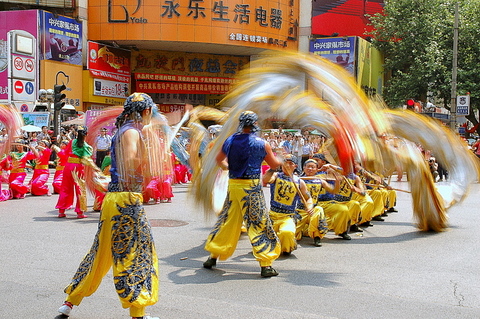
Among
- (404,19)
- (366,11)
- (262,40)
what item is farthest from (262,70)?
(366,11)

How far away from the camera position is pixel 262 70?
615cm

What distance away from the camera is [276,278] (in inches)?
230

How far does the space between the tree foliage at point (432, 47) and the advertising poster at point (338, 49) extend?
2706 mm

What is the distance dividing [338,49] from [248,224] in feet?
95.1

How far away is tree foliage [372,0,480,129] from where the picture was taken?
88.6 feet

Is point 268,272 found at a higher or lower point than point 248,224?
lower

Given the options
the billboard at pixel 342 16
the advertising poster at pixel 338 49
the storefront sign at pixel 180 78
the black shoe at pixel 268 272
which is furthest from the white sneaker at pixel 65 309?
the billboard at pixel 342 16

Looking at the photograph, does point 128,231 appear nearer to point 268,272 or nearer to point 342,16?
point 268,272

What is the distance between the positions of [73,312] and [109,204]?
1084 mm

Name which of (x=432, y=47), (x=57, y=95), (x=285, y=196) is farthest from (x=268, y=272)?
(x=432, y=47)

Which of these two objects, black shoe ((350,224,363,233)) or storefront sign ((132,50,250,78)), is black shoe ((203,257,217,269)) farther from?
storefront sign ((132,50,250,78))

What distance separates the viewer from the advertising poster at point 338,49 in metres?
32.6

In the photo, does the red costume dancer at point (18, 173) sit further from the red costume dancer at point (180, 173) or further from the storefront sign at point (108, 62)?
the storefront sign at point (108, 62)

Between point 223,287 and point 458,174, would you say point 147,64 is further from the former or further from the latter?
point 223,287
